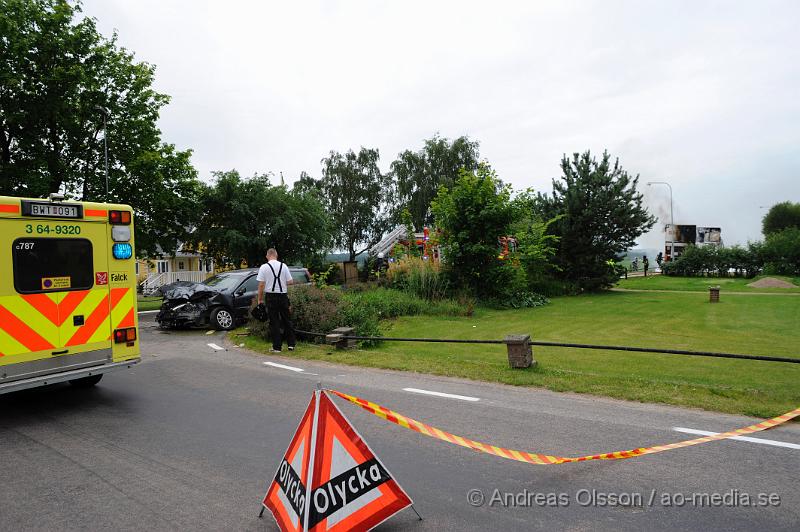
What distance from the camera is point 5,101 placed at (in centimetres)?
2117

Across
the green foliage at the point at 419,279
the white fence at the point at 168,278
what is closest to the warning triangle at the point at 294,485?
the green foliage at the point at 419,279

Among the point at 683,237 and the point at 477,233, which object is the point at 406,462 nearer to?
the point at 477,233

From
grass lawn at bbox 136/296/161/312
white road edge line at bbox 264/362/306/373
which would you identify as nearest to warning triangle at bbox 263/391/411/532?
white road edge line at bbox 264/362/306/373

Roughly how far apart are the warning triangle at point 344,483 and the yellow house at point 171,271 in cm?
2594

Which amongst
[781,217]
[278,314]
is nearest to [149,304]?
[278,314]

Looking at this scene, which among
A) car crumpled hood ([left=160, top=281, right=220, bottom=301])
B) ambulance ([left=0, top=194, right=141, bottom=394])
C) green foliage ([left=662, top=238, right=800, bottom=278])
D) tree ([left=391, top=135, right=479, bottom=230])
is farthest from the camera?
tree ([left=391, top=135, right=479, bottom=230])

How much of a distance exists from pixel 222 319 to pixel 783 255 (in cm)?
3754

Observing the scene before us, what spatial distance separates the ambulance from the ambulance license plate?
10mm

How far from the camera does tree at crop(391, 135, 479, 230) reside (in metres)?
47.9

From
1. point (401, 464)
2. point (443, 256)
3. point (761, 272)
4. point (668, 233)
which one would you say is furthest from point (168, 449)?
point (668, 233)

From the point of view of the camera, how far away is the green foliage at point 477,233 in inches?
782

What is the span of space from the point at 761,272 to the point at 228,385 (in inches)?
1597

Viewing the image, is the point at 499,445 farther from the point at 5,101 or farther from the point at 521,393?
the point at 5,101

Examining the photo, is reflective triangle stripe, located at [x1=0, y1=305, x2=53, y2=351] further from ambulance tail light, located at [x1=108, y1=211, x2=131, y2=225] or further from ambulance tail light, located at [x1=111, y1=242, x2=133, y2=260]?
ambulance tail light, located at [x1=108, y1=211, x2=131, y2=225]
